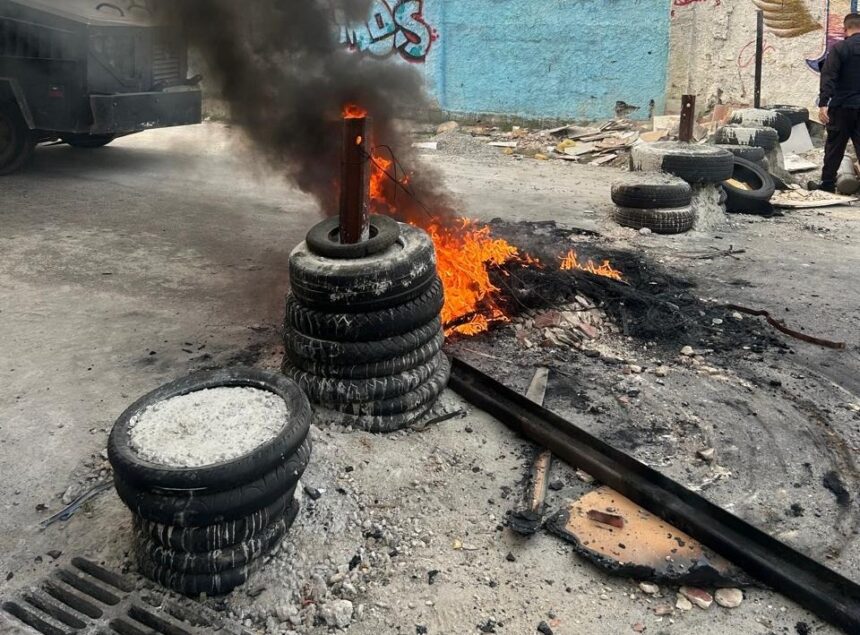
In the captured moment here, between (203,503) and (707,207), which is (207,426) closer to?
(203,503)

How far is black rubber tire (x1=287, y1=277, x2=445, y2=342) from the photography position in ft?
12.0

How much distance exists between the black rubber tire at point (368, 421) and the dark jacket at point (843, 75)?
8.96m

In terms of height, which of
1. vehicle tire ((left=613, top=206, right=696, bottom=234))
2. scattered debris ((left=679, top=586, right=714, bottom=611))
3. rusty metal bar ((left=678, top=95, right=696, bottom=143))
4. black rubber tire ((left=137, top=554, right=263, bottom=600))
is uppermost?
rusty metal bar ((left=678, top=95, right=696, bottom=143))

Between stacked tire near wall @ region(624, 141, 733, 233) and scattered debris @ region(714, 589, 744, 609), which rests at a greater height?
stacked tire near wall @ region(624, 141, 733, 233)

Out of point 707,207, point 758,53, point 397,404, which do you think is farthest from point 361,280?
point 758,53

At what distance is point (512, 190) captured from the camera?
9711 mm

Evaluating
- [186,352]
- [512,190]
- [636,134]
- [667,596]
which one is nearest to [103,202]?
[186,352]

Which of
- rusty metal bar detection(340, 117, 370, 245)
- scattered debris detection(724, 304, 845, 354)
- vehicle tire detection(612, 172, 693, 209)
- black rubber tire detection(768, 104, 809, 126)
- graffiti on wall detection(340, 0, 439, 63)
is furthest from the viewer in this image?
graffiti on wall detection(340, 0, 439, 63)

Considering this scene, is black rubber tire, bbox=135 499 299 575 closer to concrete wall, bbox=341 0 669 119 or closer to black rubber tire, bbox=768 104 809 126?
black rubber tire, bbox=768 104 809 126

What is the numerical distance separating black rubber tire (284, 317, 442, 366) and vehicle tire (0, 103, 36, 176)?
25.5ft

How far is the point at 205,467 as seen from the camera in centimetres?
254

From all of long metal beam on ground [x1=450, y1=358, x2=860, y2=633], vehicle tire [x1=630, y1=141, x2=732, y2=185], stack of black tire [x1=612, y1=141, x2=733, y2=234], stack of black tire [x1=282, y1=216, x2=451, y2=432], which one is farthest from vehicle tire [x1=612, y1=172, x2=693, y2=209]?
stack of black tire [x1=282, y1=216, x2=451, y2=432]

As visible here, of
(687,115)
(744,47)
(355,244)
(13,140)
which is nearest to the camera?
(355,244)

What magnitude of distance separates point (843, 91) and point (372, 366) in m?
9.15
